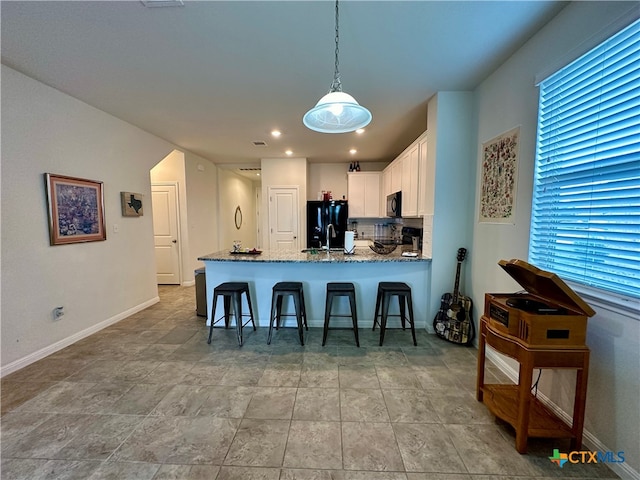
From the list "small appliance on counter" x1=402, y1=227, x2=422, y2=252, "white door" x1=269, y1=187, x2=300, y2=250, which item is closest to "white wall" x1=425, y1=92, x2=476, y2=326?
"small appliance on counter" x1=402, y1=227, x2=422, y2=252

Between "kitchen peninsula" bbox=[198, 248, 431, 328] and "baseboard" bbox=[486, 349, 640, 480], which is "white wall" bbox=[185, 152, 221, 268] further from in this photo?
"baseboard" bbox=[486, 349, 640, 480]

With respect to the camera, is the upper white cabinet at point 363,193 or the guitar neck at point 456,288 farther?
the upper white cabinet at point 363,193

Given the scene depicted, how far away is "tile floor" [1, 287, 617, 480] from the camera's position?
136cm

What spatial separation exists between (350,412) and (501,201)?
2.15m

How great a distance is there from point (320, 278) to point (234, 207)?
477cm

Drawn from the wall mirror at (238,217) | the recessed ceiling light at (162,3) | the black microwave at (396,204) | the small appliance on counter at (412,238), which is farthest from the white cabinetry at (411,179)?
the wall mirror at (238,217)

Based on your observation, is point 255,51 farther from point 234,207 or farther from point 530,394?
point 234,207

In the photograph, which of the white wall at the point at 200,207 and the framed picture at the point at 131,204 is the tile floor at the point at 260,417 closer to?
the framed picture at the point at 131,204

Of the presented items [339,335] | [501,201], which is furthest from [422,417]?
[501,201]

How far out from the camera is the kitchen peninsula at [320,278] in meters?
3.04

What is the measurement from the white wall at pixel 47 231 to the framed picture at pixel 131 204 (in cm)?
7

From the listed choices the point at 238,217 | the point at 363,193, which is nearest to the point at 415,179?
the point at 363,193

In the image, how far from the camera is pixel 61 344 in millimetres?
2625

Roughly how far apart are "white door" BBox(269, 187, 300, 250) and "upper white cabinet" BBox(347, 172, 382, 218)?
1.24 metres
